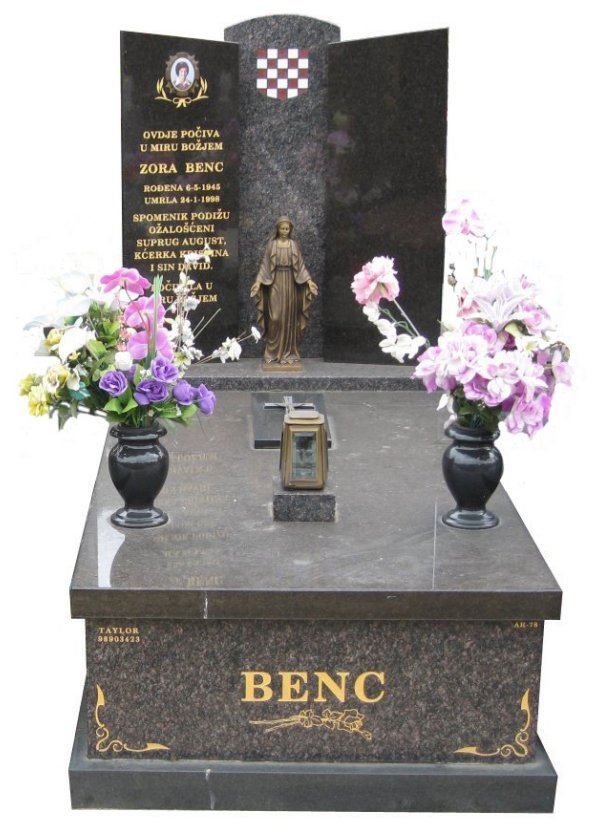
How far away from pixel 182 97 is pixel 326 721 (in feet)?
12.9

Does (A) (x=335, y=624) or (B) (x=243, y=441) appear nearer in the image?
(A) (x=335, y=624)

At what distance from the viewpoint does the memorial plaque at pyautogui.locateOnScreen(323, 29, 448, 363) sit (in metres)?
8.44

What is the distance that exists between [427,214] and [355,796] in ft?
12.4

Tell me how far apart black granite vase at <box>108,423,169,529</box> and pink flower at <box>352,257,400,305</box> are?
3.20ft

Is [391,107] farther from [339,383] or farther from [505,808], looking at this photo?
[505,808]

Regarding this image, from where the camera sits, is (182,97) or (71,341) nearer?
(71,341)

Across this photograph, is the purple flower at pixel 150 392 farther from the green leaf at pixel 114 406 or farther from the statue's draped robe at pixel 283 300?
the statue's draped robe at pixel 283 300

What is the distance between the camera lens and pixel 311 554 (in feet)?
20.0

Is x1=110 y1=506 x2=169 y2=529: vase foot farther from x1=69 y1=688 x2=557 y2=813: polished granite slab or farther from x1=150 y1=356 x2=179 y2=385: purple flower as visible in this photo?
x1=69 y1=688 x2=557 y2=813: polished granite slab

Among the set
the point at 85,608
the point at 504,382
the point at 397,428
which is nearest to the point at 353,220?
the point at 397,428

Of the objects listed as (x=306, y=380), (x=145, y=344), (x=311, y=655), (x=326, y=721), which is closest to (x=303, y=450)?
(x=145, y=344)

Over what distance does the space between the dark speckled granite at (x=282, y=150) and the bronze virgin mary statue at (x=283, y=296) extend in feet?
0.76

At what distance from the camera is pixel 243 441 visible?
300 inches

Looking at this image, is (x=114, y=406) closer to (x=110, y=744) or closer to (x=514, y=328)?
(x=110, y=744)
